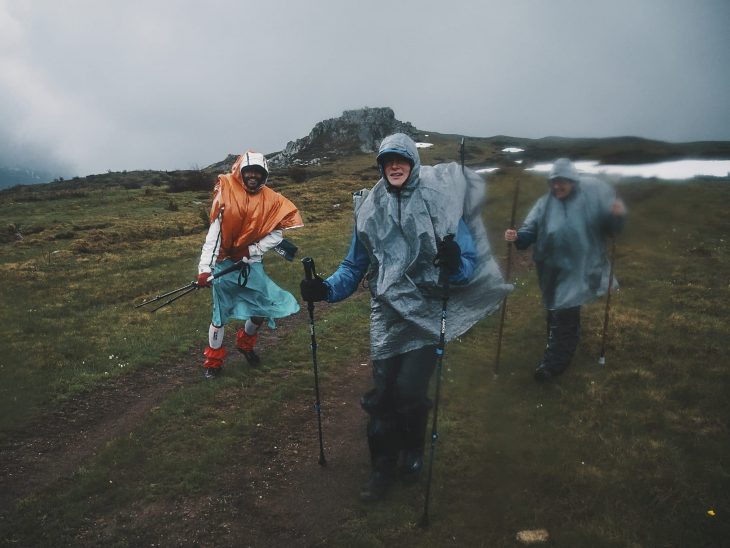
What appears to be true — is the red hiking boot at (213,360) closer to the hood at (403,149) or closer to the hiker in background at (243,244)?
the hiker in background at (243,244)

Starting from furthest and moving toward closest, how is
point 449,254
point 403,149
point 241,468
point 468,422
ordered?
1. point 468,422
2. point 241,468
3. point 403,149
4. point 449,254

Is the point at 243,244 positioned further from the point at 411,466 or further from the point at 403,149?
the point at 411,466

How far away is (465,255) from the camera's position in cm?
465

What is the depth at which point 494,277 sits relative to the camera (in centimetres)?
498

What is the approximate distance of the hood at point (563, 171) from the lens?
610 centimetres

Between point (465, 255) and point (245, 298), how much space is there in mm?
5103

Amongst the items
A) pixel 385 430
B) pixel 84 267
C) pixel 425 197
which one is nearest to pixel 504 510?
pixel 385 430

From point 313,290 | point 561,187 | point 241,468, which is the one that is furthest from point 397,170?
point 241,468

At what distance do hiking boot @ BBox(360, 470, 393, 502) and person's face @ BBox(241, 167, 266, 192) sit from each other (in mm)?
5099

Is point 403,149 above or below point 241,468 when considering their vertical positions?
above

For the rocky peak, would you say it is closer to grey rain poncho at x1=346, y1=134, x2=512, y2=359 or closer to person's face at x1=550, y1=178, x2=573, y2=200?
person's face at x1=550, y1=178, x2=573, y2=200

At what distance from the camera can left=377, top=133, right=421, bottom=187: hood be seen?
454 cm

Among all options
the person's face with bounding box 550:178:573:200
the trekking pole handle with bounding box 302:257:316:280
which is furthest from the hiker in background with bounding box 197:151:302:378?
the person's face with bounding box 550:178:573:200

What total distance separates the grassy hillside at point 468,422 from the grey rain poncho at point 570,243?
531 mm
